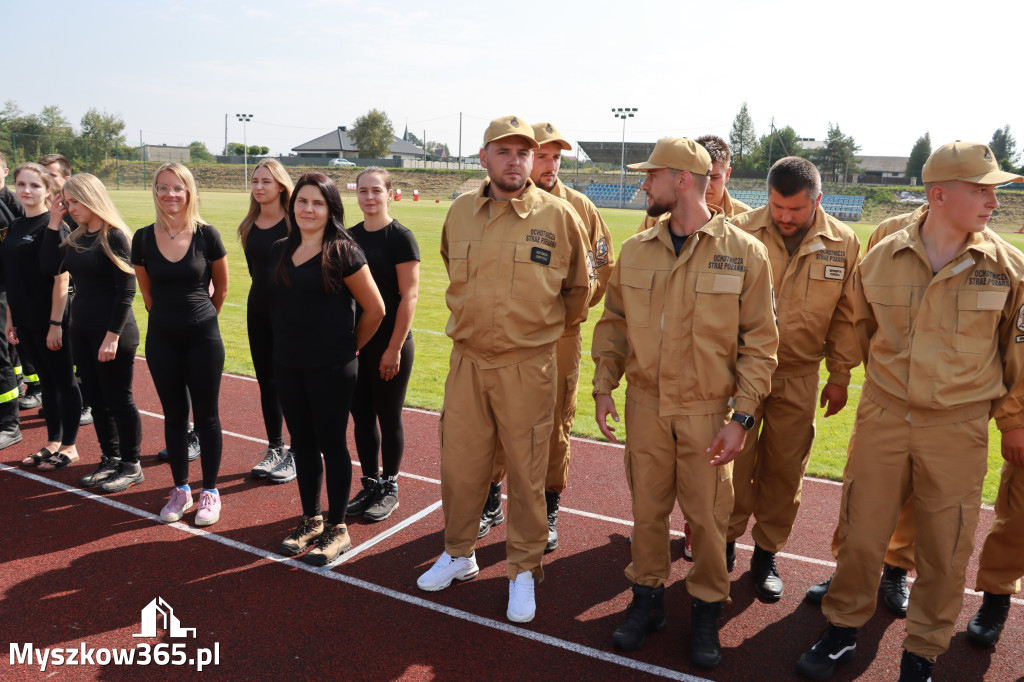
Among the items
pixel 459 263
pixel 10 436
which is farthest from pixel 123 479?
pixel 459 263

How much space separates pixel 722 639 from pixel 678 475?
0.89 metres

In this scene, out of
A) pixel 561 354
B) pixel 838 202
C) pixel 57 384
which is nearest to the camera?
pixel 561 354

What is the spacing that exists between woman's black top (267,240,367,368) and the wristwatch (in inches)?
86.4

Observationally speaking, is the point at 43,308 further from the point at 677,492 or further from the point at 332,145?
the point at 332,145

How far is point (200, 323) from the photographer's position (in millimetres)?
4508

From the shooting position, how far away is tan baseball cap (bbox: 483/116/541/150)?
3479 millimetres

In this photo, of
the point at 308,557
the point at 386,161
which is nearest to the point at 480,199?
the point at 308,557

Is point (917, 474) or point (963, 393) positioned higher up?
point (963, 393)

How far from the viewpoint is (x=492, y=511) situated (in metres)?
4.73

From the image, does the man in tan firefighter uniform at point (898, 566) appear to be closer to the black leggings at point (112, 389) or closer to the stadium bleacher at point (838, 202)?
the black leggings at point (112, 389)

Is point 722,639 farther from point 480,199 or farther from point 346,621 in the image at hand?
point 480,199

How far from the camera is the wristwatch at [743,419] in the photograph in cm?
315

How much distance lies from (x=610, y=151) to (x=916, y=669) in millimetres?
82026

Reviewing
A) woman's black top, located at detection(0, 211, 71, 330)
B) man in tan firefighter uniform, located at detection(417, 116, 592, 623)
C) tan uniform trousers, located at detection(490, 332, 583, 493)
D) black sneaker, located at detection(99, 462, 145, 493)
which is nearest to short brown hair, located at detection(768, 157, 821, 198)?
man in tan firefighter uniform, located at detection(417, 116, 592, 623)
